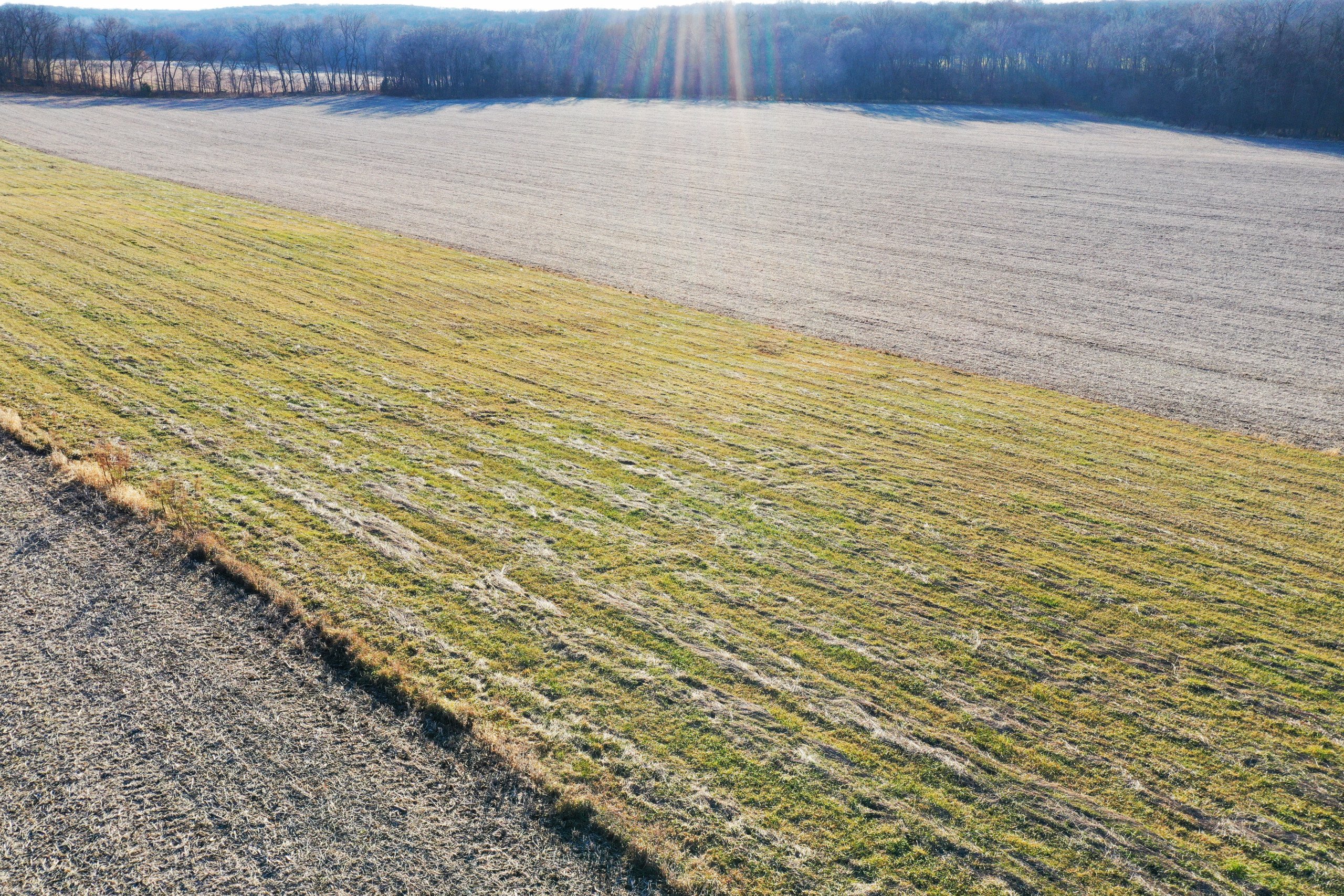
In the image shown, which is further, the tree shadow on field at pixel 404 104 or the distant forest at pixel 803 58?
the tree shadow on field at pixel 404 104

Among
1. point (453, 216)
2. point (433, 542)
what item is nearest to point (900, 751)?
point (433, 542)

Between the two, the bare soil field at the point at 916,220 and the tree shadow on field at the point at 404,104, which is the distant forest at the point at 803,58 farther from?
the bare soil field at the point at 916,220

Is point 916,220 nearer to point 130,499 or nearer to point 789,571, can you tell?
point 789,571

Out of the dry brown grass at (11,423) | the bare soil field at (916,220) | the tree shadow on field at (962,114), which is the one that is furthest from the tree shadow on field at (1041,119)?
the dry brown grass at (11,423)

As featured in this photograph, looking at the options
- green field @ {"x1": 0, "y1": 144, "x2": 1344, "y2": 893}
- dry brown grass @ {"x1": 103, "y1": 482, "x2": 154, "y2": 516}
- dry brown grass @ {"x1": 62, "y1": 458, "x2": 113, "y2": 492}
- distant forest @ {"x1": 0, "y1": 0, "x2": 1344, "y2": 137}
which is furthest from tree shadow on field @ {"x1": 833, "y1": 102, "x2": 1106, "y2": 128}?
dry brown grass @ {"x1": 103, "y1": 482, "x2": 154, "y2": 516}

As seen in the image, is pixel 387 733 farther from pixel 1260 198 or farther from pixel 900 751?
pixel 1260 198

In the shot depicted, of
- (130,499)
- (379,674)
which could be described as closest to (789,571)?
(379,674)
